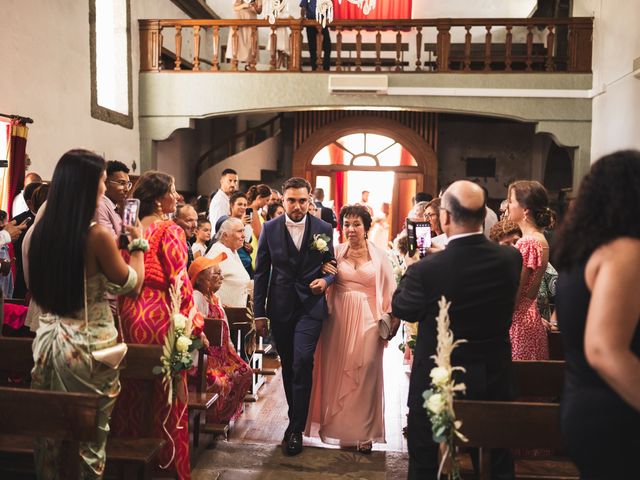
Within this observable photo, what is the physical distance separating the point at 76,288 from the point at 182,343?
0.70 m

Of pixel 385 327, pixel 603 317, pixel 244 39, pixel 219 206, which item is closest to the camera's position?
pixel 603 317

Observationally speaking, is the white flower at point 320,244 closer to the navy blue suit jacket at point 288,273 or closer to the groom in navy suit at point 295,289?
the groom in navy suit at point 295,289

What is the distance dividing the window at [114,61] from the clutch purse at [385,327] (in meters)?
6.71

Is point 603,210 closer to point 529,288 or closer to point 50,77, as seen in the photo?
point 529,288

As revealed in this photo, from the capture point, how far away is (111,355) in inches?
104

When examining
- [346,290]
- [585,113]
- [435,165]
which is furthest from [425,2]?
[346,290]

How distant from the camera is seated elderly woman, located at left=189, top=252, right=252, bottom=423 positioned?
14.1ft

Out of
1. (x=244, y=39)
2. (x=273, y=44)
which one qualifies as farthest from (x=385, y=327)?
(x=244, y=39)

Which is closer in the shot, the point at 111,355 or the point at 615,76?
the point at 111,355

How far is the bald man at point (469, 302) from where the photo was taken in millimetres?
2629

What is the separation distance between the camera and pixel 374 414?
4398mm

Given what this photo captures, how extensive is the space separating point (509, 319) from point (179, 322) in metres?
1.50

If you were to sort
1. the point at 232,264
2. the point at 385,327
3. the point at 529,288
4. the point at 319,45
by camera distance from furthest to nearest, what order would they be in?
the point at 319,45 < the point at 232,264 < the point at 385,327 < the point at 529,288

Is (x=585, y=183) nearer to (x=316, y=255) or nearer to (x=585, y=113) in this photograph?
(x=316, y=255)
